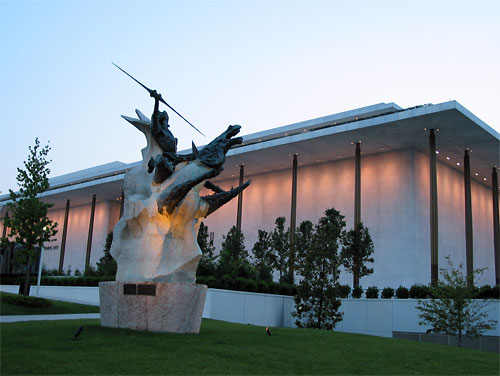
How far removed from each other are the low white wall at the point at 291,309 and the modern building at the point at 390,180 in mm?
4974

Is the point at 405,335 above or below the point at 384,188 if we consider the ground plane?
below

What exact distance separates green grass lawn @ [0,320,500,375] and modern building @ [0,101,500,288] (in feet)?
65.8

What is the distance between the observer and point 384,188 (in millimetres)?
39875

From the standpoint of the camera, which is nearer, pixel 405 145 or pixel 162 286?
pixel 162 286

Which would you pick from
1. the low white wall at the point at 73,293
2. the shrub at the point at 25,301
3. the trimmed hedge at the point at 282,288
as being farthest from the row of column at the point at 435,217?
the shrub at the point at 25,301

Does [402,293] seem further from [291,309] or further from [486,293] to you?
[291,309]

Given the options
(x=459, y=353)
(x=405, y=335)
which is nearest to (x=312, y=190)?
(x=405, y=335)

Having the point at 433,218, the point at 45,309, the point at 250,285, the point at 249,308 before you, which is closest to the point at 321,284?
the point at 249,308

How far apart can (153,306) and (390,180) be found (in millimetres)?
29518

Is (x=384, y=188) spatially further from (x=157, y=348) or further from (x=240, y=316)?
(x=157, y=348)

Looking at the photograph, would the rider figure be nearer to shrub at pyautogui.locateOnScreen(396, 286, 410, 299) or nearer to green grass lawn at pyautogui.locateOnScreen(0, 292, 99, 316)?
green grass lawn at pyautogui.locateOnScreen(0, 292, 99, 316)

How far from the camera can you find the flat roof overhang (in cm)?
3266

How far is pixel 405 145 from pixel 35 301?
2627 cm

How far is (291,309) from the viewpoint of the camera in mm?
29812
